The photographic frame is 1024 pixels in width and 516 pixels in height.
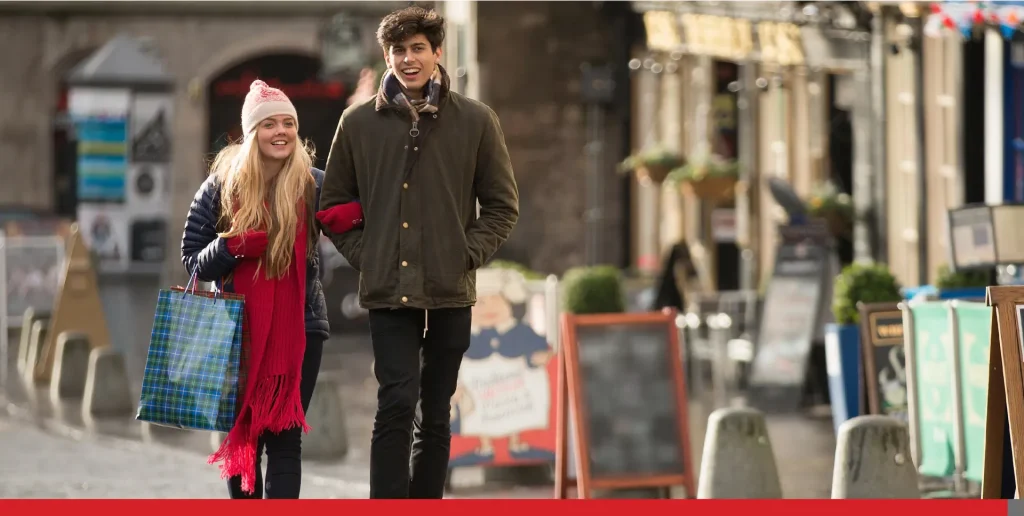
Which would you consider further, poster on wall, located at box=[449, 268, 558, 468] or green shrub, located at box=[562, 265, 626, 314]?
green shrub, located at box=[562, 265, 626, 314]

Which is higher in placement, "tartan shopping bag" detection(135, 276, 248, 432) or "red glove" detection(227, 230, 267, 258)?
"red glove" detection(227, 230, 267, 258)

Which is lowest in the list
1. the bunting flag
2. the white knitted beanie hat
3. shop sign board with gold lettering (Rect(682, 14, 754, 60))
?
the white knitted beanie hat

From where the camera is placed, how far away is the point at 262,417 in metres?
6.91

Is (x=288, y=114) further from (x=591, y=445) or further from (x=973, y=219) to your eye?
(x=973, y=219)

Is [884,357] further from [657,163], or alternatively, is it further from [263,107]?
[657,163]

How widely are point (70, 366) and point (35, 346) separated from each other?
169 centimetres

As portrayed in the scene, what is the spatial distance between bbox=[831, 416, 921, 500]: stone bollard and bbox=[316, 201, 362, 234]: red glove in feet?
8.80

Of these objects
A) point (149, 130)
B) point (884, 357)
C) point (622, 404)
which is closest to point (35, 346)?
point (884, 357)

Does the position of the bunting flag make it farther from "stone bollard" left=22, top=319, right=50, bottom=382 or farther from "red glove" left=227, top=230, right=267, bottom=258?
"stone bollard" left=22, top=319, right=50, bottom=382

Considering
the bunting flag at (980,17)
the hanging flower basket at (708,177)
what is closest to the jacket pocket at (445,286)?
the bunting flag at (980,17)

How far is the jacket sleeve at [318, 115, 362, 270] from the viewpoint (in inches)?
275

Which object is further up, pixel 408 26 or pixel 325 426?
pixel 408 26

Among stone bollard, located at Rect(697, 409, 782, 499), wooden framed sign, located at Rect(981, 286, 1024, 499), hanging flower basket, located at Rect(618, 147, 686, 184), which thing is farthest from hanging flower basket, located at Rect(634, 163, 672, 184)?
wooden framed sign, located at Rect(981, 286, 1024, 499)

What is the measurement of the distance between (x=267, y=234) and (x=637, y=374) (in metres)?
2.98
